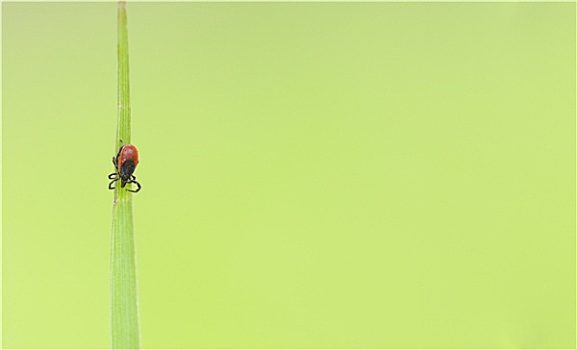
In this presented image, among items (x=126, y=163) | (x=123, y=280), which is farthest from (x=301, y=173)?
(x=123, y=280)

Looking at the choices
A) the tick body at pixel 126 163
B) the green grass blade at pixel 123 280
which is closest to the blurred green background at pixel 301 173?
the tick body at pixel 126 163

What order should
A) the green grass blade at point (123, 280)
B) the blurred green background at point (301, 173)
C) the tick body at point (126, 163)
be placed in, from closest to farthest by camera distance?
the green grass blade at point (123, 280), the tick body at point (126, 163), the blurred green background at point (301, 173)

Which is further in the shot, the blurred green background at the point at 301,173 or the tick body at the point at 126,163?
the blurred green background at the point at 301,173

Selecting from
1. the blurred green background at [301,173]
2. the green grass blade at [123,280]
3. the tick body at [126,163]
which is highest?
the blurred green background at [301,173]

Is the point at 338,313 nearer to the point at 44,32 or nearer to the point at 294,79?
the point at 294,79

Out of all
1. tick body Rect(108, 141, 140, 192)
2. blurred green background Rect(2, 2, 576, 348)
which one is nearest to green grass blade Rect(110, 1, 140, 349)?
tick body Rect(108, 141, 140, 192)

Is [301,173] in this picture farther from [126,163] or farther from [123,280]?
[123,280]

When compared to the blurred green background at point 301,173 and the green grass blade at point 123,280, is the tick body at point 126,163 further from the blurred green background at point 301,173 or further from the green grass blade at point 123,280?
the blurred green background at point 301,173

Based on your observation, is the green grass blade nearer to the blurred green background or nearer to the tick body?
the tick body

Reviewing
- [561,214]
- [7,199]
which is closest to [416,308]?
[561,214]
